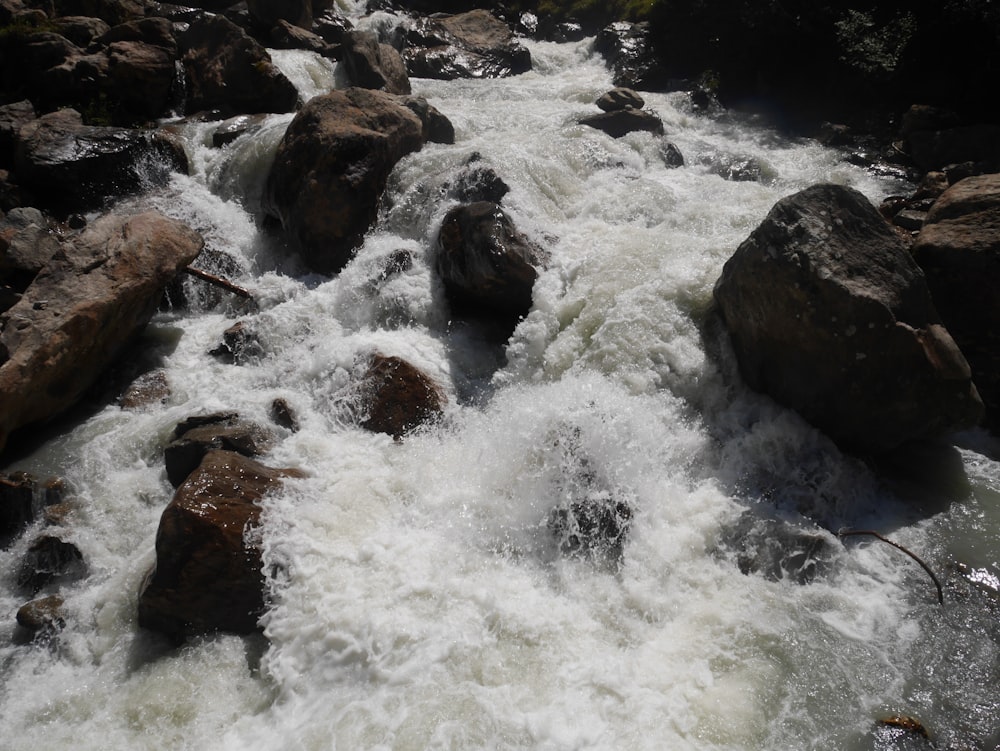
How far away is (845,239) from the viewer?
629cm

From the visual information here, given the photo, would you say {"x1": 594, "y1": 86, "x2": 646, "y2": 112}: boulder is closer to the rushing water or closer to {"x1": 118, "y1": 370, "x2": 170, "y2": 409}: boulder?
the rushing water

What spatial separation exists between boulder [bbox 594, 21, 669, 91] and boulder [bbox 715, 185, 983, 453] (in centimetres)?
1194

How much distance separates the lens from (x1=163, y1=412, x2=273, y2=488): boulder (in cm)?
620

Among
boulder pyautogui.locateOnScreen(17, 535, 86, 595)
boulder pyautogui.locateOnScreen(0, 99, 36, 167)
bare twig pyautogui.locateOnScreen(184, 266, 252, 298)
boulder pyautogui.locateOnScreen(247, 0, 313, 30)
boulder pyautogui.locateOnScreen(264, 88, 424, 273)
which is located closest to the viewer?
boulder pyautogui.locateOnScreen(17, 535, 86, 595)

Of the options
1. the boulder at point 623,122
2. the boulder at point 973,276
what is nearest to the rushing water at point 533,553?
the boulder at point 973,276

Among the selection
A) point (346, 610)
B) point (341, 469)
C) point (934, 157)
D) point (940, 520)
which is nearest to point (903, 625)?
point (940, 520)

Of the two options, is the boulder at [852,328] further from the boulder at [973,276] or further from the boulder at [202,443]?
the boulder at [202,443]

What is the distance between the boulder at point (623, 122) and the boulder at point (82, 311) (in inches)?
310

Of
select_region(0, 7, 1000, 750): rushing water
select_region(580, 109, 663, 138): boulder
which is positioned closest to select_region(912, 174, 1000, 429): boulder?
select_region(0, 7, 1000, 750): rushing water

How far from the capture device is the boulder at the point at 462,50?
685 inches

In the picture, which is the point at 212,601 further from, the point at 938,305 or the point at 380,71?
the point at 380,71

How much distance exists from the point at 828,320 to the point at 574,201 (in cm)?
488

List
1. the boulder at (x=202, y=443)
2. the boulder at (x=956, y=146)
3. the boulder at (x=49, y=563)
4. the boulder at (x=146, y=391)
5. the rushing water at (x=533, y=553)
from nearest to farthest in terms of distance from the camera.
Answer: the rushing water at (x=533, y=553), the boulder at (x=49, y=563), the boulder at (x=202, y=443), the boulder at (x=146, y=391), the boulder at (x=956, y=146)

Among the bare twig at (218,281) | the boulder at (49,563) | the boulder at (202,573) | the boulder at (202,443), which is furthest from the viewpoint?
the bare twig at (218,281)
